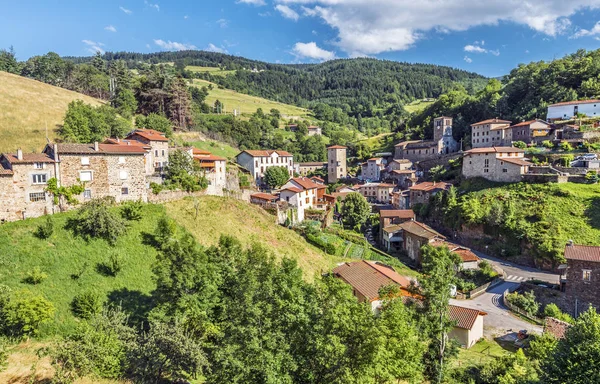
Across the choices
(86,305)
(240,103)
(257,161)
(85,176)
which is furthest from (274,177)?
(240,103)

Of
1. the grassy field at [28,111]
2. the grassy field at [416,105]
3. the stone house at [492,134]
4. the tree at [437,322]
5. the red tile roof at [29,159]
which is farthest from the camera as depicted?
the grassy field at [416,105]

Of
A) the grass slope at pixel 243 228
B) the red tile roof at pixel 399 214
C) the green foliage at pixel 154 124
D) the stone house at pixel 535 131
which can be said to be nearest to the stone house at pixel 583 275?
the grass slope at pixel 243 228

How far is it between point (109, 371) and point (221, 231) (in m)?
20.8

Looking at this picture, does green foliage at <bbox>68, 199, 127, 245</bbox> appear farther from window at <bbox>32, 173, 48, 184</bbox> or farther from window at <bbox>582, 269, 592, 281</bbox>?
window at <bbox>582, 269, 592, 281</bbox>

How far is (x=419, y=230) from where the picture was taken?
169 ft

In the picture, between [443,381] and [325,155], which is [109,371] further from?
[325,155]

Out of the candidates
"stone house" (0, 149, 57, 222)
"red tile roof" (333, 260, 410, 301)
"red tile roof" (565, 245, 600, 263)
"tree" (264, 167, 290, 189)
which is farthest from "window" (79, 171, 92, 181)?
"red tile roof" (565, 245, 600, 263)

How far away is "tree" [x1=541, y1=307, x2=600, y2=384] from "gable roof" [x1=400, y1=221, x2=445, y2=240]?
104 feet

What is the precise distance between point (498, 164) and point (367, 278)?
1641 inches

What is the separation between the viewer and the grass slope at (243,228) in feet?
A: 117

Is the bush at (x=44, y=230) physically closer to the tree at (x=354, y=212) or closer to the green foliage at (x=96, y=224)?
the green foliage at (x=96, y=224)

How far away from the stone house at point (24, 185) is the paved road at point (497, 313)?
40.1 meters

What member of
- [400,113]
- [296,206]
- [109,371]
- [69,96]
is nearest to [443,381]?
[109,371]

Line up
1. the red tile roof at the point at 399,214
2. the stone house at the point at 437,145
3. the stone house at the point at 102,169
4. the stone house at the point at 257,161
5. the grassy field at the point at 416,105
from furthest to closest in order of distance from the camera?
the grassy field at the point at 416,105, the stone house at the point at 437,145, the stone house at the point at 257,161, the red tile roof at the point at 399,214, the stone house at the point at 102,169
